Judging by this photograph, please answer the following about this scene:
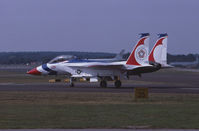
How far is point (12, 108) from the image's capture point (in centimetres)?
2020

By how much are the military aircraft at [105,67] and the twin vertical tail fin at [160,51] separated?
101 cm

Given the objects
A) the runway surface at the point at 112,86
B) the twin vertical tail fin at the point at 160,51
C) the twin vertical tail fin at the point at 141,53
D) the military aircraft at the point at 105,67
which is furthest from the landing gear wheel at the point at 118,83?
the twin vertical tail fin at the point at 160,51

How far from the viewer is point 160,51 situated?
3791cm

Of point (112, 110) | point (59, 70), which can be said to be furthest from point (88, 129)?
point (59, 70)

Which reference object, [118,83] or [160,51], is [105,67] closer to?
[118,83]

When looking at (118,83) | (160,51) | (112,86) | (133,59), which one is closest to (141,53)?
(133,59)

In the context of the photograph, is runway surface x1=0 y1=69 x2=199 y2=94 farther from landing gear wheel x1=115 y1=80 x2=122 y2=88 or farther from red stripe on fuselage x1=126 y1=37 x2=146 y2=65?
red stripe on fuselage x1=126 y1=37 x2=146 y2=65

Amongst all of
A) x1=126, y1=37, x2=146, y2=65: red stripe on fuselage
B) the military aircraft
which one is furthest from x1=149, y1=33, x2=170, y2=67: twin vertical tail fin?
x1=126, y1=37, x2=146, y2=65: red stripe on fuselage

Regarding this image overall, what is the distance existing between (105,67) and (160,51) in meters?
4.64

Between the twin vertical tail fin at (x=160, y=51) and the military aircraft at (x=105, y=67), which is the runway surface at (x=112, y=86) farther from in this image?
the twin vertical tail fin at (x=160, y=51)

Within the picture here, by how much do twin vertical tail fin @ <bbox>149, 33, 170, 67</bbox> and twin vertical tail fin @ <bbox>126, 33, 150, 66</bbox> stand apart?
0.88m

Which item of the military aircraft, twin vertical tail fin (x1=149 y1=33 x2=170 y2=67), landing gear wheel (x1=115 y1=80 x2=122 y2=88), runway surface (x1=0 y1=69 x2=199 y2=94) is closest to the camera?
runway surface (x1=0 y1=69 x2=199 y2=94)

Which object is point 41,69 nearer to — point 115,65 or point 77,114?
point 115,65

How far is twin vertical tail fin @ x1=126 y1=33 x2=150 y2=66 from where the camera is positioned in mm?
37094
